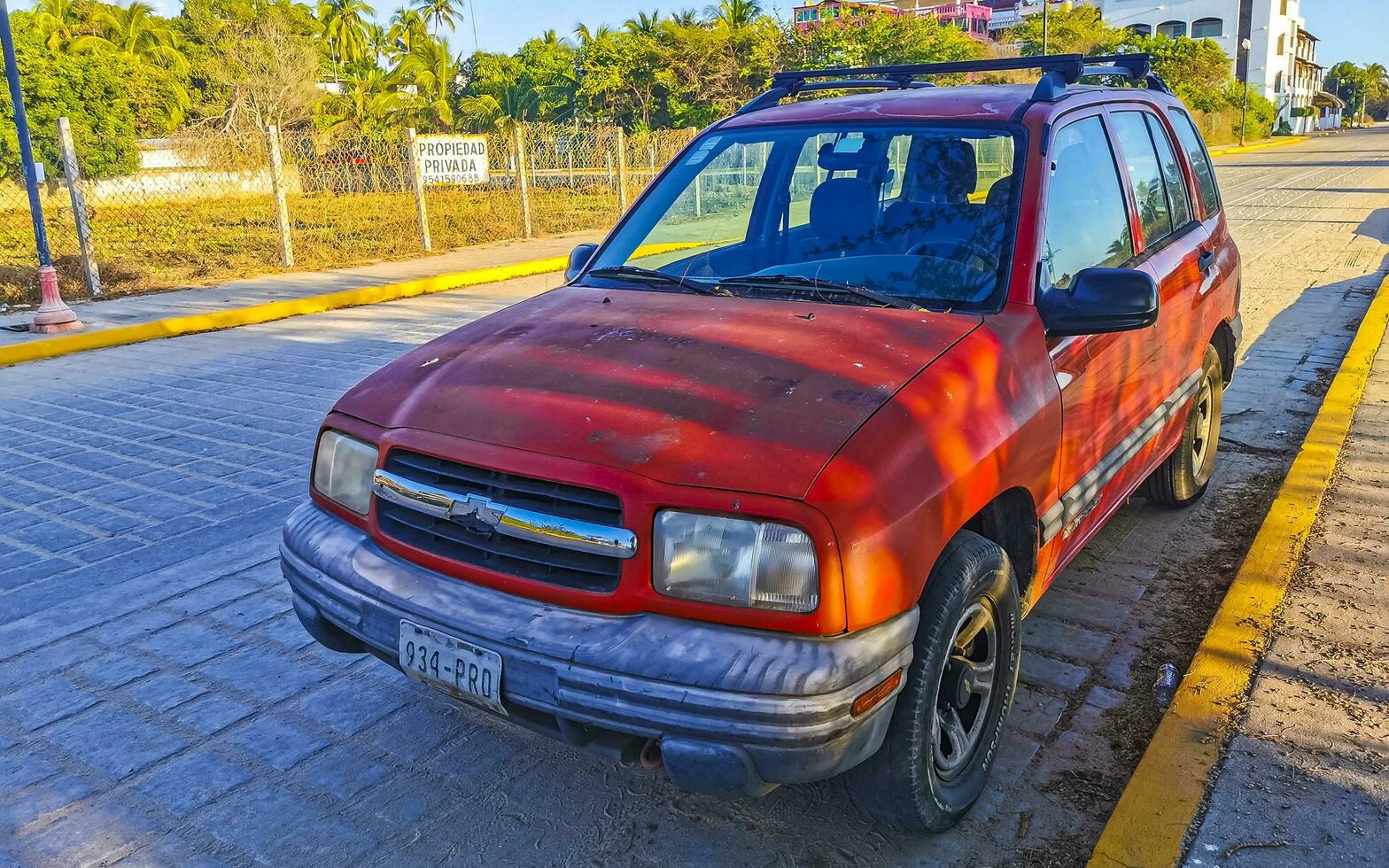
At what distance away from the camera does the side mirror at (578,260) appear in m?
3.95

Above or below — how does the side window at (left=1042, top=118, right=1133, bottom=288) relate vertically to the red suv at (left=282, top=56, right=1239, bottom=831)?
above

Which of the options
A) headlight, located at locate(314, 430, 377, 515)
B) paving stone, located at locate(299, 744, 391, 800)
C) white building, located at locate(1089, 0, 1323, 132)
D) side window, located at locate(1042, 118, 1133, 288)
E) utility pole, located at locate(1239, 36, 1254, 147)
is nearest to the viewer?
headlight, located at locate(314, 430, 377, 515)

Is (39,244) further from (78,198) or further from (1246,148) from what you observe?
(1246,148)

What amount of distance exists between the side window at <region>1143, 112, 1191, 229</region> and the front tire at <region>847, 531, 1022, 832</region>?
2437mm

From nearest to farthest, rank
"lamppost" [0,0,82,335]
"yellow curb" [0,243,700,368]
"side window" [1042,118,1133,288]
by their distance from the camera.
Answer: "side window" [1042,118,1133,288] → "yellow curb" [0,243,700,368] → "lamppost" [0,0,82,335]

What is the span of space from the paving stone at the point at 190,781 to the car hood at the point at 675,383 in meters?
1.10

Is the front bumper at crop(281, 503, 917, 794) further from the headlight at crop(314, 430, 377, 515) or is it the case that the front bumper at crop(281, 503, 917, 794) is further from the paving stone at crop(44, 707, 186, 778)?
the paving stone at crop(44, 707, 186, 778)

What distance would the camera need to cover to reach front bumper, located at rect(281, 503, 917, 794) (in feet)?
7.12

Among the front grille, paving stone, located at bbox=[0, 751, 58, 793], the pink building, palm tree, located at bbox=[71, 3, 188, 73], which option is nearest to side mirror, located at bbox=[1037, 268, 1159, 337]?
the front grille

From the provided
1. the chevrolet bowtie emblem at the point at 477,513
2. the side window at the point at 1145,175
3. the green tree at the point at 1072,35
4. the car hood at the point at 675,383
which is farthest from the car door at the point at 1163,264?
the green tree at the point at 1072,35

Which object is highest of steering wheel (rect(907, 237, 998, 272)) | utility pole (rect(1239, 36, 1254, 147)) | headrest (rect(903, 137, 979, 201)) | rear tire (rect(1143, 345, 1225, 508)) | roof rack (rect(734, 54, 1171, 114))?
utility pole (rect(1239, 36, 1254, 147))

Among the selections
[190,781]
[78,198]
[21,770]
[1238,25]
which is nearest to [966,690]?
[190,781]

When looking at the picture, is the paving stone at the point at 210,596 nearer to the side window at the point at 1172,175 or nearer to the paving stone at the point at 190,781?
the paving stone at the point at 190,781

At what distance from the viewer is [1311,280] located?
37.0 feet
